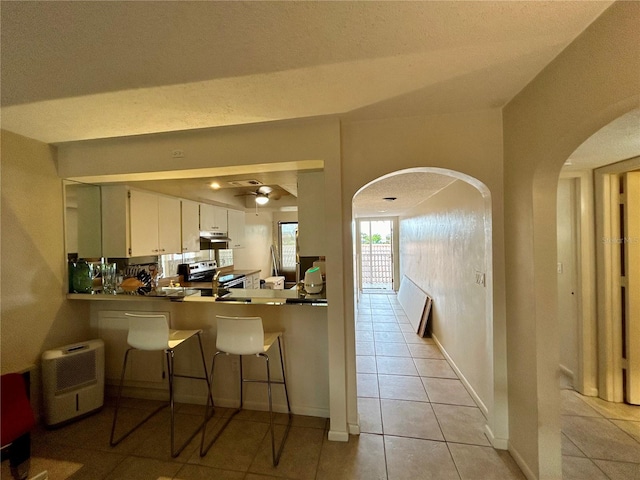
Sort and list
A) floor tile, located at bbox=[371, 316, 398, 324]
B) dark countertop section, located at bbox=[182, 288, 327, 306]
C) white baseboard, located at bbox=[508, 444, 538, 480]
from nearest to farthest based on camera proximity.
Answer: white baseboard, located at bbox=[508, 444, 538, 480]
dark countertop section, located at bbox=[182, 288, 327, 306]
floor tile, located at bbox=[371, 316, 398, 324]

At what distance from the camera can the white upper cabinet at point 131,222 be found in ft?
8.42

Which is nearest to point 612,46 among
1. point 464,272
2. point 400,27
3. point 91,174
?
point 400,27

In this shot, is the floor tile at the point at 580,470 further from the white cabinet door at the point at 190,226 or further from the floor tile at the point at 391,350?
the white cabinet door at the point at 190,226

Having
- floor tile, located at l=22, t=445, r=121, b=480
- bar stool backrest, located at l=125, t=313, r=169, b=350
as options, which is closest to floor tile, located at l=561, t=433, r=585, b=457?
bar stool backrest, located at l=125, t=313, r=169, b=350

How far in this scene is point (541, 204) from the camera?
1472 millimetres

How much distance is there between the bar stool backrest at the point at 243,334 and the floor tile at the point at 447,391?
1870 millimetres

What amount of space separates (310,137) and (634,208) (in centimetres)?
297

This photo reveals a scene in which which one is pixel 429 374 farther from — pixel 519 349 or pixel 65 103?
pixel 65 103

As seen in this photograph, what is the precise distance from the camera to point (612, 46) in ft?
3.26

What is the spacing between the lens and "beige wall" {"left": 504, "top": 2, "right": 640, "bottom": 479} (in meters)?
1.08

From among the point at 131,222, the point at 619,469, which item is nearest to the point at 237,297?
the point at 131,222

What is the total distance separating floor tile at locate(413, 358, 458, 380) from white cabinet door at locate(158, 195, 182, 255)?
3.40 meters

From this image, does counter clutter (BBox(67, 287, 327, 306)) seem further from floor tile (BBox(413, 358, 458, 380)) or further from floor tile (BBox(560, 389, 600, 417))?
floor tile (BBox(560, 389, 600, 417))

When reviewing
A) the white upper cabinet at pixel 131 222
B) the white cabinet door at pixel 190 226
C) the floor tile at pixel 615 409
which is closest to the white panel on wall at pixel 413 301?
the floor tile at pixel 615 409
